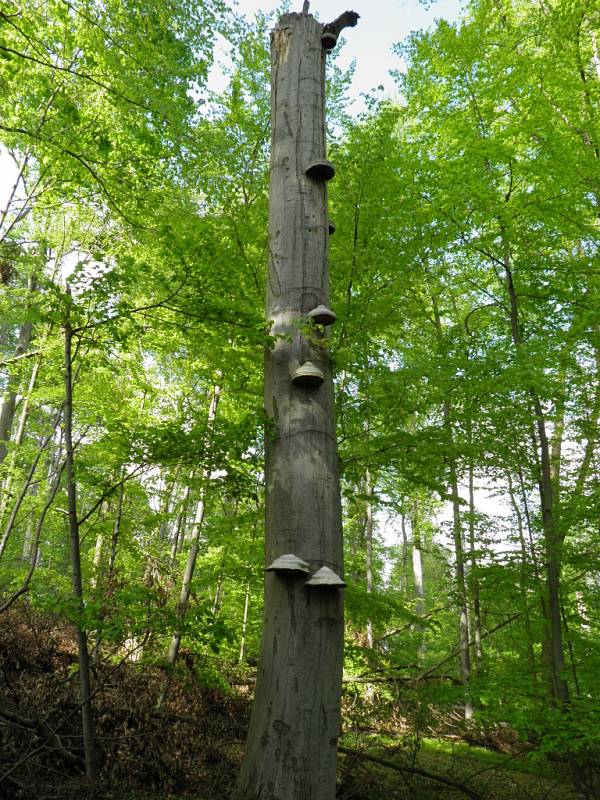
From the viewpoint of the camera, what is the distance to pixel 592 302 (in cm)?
605

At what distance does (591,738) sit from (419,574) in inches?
448

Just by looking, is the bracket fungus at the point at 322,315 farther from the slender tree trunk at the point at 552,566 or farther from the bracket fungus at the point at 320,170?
the slender tree trunk at the point at 552,566

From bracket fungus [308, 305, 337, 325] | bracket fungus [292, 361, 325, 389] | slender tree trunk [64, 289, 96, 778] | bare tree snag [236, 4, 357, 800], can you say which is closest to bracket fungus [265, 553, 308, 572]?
bare tree snag [236, 4, 357, 800]

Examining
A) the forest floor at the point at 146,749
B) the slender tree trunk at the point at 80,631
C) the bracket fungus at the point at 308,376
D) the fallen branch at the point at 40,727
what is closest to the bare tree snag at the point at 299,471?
the bracket fungus at the point at 308,376

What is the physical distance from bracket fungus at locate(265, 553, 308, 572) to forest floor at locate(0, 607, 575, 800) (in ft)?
5.00

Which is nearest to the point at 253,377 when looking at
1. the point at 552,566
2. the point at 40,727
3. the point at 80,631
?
the point at 80,631

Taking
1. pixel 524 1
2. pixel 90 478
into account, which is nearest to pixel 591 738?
pixel 90 478

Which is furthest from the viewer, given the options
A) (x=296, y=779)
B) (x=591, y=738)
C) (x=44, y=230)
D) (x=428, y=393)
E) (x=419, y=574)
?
(x=419, y=574)

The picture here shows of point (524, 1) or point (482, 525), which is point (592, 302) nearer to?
point (482, 525)

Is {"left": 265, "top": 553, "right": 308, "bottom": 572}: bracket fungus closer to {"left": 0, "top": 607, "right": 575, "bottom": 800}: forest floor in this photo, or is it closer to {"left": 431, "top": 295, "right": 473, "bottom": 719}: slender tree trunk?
{"left": 0, "top": 607, "right": 575, "bottom": 800}: forest floor

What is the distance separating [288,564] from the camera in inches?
→ 91.0

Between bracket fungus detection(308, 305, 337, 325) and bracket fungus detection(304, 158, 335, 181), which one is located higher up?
bracket fungus detection(304, 158, 335, 181)

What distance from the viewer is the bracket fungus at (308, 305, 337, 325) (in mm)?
2928

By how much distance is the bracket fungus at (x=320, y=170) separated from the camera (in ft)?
10.8
